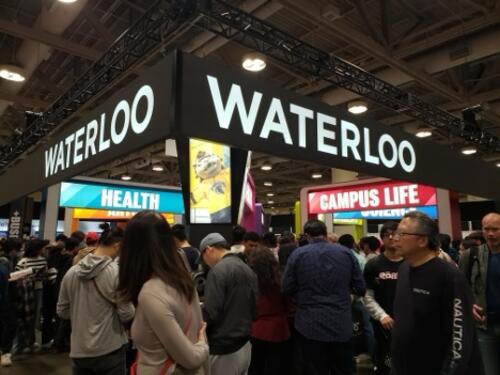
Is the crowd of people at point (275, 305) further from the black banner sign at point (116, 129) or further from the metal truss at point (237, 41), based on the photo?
the metal truss at point (237, 41)

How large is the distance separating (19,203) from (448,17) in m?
13.1

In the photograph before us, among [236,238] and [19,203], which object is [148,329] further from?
[19,203]

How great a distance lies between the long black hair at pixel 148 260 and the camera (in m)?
1.46

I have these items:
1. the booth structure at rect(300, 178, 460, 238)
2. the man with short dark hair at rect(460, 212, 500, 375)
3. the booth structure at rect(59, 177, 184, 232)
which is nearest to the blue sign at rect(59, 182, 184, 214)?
the booth structure at rect(59, 177, 184, 232)

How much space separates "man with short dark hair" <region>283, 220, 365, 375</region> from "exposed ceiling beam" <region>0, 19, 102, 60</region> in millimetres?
4858

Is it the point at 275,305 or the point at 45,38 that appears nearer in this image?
the point at 275,305

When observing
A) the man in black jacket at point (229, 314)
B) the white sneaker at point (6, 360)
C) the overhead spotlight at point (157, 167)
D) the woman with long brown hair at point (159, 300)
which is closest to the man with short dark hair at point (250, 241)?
the man in black jacket at point (229, 314)

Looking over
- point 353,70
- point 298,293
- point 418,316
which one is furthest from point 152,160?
point 418,316

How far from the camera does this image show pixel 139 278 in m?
1.46

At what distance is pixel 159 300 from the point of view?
4.49ft

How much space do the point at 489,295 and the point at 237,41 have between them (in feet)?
13.4

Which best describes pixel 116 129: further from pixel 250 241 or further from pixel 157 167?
pixel 157 167

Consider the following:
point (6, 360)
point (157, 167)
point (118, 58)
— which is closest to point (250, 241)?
point (6, 360)

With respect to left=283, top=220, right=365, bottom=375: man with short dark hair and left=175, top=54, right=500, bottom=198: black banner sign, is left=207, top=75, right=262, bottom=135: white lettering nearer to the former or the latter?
left=175, top=54, right=500, bottom=198: black banner sign
